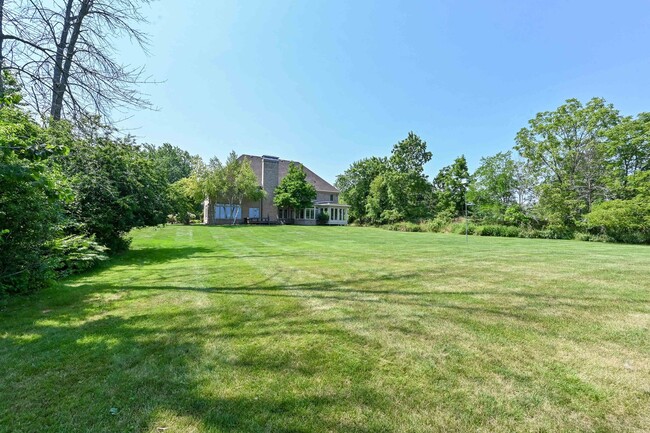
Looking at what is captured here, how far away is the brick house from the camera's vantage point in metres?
30.8

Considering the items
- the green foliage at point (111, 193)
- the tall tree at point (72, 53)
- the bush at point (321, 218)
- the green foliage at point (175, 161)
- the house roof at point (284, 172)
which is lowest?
the bush at point (321, 218)

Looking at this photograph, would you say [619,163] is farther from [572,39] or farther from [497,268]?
[497,268]

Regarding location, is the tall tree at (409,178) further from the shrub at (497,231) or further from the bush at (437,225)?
the shrub at (497,231)

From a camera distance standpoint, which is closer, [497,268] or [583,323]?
[583,323]

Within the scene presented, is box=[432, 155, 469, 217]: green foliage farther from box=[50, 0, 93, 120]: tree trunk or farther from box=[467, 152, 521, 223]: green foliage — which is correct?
box=[50, 0, 93, 120]: tree trunk

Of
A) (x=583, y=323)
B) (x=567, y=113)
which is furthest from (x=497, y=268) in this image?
(x=567, y=113)

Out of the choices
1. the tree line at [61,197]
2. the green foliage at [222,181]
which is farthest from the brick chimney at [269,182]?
the tree line at [61,197]

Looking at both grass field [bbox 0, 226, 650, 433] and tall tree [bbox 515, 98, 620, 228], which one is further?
tall tree [bbox 515, 98, 620, 228]

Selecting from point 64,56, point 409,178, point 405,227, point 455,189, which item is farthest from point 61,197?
point 455,189

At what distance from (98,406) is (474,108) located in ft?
80.3

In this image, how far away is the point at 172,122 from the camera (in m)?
6.79

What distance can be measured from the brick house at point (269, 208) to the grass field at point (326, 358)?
87.1 ft

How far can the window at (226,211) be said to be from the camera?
3022cm

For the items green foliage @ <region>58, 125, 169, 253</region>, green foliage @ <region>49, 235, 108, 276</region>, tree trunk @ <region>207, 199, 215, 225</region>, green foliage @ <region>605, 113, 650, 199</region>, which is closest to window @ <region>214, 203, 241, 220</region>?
tree trunk @ <region>207, 199, 215, 225</region>
